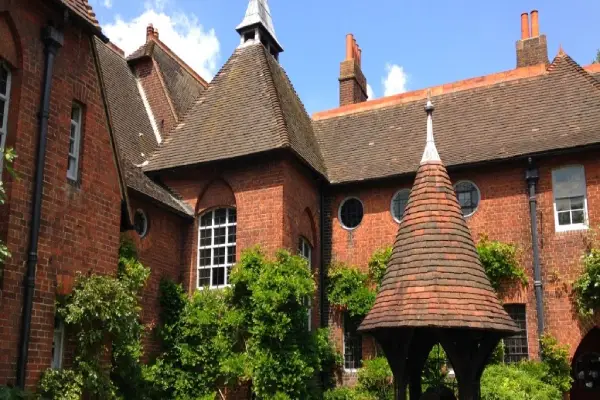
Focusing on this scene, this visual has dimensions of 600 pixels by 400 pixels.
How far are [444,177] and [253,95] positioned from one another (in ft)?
30.9

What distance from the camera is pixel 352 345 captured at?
18.5 meters

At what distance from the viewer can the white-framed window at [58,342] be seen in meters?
11.1

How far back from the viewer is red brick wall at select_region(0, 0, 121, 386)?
1013cm

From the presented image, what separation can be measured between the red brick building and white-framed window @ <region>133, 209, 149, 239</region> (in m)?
0.04

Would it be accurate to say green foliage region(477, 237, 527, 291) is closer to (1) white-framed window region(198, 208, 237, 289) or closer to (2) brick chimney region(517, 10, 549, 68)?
(1) white-framed window region(198, 208, 237, 289)

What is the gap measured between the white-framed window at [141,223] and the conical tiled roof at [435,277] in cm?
774

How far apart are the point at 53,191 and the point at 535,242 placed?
1167 cm

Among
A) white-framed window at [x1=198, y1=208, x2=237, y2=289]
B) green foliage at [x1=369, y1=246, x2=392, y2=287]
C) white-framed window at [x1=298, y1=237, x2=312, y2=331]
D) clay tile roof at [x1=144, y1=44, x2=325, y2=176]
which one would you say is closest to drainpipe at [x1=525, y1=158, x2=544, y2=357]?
green foliage at [x1=369, y1=246, x2=392, y2=287]

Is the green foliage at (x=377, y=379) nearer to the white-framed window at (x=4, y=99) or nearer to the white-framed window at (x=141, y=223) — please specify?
the white-framed window at (x=141, y=223)

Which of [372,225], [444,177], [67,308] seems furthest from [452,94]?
[67,308]

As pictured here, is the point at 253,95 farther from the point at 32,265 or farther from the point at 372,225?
the point at 32,265

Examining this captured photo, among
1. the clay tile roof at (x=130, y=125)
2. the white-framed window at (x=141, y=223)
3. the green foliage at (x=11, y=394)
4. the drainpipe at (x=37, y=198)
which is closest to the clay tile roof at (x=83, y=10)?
the drainpipe at (x=37, y=198)

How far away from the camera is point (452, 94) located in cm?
2159

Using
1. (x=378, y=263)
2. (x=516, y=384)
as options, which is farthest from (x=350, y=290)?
(x=516, y=384)
